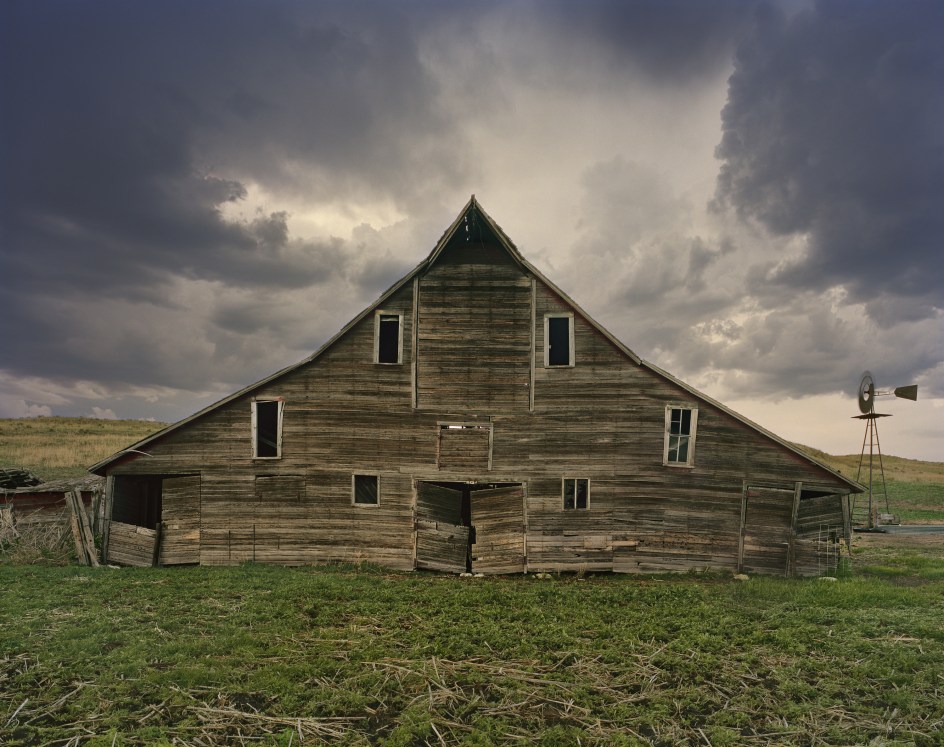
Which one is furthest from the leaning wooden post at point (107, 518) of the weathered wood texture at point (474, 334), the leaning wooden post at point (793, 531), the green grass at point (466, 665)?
the leaning wooden post at point (793, 531)

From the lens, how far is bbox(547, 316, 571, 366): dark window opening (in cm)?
2134

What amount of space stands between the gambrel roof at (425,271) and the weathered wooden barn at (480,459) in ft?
0.23

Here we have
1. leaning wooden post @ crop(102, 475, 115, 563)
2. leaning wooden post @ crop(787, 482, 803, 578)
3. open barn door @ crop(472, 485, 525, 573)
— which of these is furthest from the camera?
leaning wooden post @ crop(102, 475, 115, 563)

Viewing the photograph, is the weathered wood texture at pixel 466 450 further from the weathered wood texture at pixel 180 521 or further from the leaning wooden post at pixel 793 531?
the leaning wooden post at pixel 793 531

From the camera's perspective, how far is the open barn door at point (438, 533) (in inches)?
821

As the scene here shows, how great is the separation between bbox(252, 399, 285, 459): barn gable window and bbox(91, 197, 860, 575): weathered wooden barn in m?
0.07

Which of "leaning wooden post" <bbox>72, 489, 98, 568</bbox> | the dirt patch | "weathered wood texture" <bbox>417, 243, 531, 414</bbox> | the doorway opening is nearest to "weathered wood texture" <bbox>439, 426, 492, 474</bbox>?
the doorway opening

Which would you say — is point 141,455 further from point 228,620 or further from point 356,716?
point 356,716

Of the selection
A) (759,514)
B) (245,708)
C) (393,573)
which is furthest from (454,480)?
(245,708)

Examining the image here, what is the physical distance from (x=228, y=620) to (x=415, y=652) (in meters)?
5.10

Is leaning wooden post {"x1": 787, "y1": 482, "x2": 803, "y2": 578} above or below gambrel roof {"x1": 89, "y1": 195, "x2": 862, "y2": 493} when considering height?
below

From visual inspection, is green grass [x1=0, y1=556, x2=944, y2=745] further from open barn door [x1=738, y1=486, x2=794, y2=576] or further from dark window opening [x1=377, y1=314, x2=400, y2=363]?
dark window opening [x1=377, y1=314, x2=400, y2=363]

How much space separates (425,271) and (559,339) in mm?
5400

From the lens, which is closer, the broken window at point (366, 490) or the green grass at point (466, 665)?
the green grass at point (466, 665)
